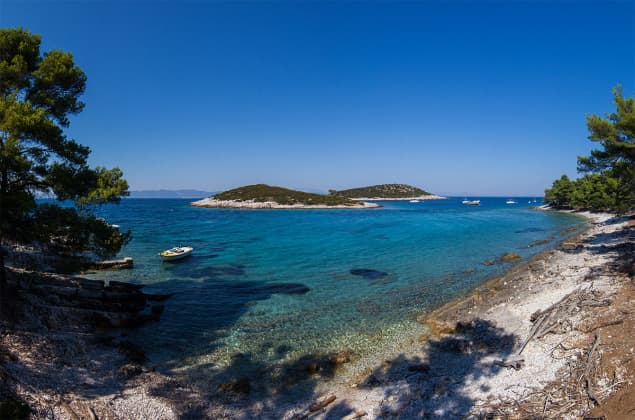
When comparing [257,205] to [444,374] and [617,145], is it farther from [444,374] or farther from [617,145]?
[444,374]

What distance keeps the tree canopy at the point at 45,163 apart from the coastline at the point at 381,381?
372 centimetres

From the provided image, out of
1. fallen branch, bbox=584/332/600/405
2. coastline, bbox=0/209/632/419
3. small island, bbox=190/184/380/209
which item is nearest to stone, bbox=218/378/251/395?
coastline, bbox=0/209/632/419

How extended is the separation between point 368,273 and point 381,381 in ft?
51.1

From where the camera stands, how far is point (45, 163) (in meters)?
11.4

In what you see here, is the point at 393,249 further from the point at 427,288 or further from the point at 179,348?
the point at 179,348

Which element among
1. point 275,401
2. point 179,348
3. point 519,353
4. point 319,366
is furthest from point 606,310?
point 179,348

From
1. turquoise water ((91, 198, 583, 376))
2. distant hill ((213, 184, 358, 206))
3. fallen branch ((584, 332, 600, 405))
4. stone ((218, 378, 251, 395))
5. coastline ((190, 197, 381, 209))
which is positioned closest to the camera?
fallen branch ((584, 332, 600, 405))

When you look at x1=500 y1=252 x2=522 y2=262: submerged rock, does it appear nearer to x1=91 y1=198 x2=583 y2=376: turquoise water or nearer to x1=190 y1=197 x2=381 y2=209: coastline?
x1=91 y1=198 x2=583 y2=376: turquoise water

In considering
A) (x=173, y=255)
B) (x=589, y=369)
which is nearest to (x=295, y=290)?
(x=173, y=255)

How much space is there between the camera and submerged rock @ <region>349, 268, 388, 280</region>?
24297mm

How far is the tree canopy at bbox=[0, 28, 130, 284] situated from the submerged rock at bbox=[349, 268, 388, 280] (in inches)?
692

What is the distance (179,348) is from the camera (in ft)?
43.1

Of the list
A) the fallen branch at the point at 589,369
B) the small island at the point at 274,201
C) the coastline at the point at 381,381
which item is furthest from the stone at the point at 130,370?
the small island at the point at 274,201

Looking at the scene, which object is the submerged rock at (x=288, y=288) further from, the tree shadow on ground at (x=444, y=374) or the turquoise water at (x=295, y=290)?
the tree shadow on ground at (x=444, y=374)
